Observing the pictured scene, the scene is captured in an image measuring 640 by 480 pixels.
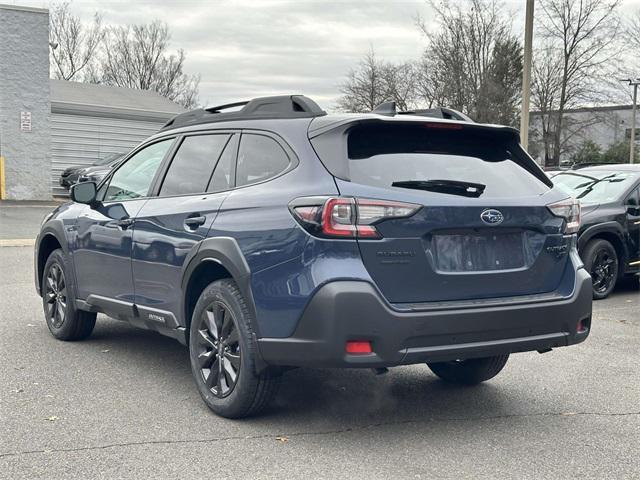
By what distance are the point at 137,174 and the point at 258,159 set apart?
1.54m

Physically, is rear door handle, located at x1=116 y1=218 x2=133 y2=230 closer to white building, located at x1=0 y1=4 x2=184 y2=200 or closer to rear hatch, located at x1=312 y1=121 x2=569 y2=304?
rear hatch, located at x1=312 y1=121 x2=569 y2=304

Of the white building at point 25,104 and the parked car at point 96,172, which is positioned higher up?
the white building at point 25,104

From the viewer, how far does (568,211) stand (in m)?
4.59

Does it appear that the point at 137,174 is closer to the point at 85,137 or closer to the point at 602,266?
the point at 602,266

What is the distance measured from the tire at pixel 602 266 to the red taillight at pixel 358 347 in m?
6.16

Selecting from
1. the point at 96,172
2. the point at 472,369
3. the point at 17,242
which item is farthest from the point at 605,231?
the point at 96,172

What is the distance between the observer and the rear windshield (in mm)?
4184

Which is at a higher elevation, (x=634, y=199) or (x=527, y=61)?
(x=527, y=61)

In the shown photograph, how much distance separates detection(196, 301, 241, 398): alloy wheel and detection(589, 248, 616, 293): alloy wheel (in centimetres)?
613

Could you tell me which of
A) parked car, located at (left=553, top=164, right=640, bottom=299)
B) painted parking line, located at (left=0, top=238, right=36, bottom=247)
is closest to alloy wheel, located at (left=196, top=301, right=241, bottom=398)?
parked car, located at (left=553, top=164, right=640, bottom=299)

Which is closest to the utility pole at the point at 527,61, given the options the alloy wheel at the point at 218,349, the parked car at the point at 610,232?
the parked car at the point at 610,232

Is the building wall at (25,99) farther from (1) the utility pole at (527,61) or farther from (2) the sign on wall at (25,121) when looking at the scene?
(1) the utility pole at (527,61)

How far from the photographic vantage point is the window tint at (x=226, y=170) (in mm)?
4805

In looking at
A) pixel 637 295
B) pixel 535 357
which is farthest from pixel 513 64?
pixel 535 357
